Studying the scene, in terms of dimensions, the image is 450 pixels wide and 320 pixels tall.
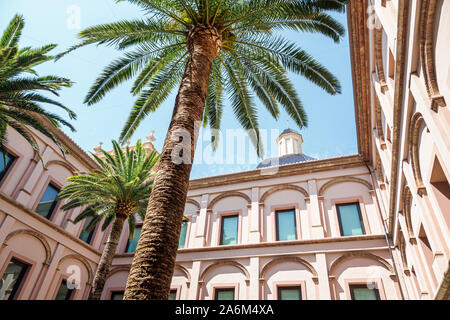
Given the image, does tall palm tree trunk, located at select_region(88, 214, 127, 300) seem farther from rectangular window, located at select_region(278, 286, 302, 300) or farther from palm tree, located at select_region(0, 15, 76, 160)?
rectangular window, located at select_region(278, 286, 302, 300)

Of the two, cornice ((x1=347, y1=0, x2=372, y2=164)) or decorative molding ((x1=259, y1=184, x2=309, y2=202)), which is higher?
cornice ((x1=347, y1=0, x2=372, y2=164))

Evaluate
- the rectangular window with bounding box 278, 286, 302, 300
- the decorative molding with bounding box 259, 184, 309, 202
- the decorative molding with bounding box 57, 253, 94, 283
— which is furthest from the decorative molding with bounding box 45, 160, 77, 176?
the rectangular window with bounding box 278, 286, 302, 300

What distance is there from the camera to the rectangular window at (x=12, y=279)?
12594mm

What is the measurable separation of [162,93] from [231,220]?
8.85m

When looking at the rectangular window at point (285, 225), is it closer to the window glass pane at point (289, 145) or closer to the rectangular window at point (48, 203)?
the rectangular window at point (48, 203)

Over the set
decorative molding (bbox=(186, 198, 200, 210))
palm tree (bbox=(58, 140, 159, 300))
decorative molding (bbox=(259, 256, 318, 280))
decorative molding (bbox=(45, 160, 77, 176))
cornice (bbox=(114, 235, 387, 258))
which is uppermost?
decorative molding (bbox=(45, 160, 77, 176))

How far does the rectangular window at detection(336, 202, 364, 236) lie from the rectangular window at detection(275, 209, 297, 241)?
225cm

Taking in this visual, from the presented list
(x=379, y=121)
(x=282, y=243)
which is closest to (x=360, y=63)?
(x=379, y=121)

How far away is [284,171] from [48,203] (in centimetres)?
1260

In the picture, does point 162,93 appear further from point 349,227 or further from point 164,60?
point 349,227

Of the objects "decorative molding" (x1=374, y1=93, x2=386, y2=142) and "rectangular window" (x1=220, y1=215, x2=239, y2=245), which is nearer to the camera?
"decorative molding" (x1=374, y1=93, x2=386, y2=142)

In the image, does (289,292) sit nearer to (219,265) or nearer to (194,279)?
(219,265)

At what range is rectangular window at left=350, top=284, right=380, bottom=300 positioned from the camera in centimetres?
1191

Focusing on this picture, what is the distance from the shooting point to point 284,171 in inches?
654
